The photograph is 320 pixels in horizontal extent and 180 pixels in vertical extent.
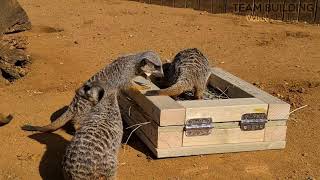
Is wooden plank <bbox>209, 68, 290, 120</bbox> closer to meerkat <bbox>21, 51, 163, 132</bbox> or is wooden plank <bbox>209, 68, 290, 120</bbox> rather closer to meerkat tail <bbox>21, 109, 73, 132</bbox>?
meerkat <bbox>21, 51, 163, 132</bbox>

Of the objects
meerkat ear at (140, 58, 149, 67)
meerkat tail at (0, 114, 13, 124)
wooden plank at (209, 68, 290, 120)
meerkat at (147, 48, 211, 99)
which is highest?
meerkat ear at (140, 58, 149, 67)

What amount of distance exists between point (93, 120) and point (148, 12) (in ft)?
17.3

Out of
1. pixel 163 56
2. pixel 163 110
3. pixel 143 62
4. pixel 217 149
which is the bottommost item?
pixel 217 149

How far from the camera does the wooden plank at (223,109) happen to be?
3.58 metres

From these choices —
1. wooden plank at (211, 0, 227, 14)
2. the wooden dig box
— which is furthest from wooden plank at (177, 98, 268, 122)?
wooden plank at (211, 0, 227, 14)

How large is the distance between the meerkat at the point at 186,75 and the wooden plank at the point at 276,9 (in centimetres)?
460

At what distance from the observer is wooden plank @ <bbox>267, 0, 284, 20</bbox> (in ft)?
28.2

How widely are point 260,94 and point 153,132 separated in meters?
0.93

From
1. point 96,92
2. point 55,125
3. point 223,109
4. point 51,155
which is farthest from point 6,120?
point 223,109

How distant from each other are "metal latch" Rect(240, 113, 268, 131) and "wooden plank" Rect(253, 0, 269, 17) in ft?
17.2

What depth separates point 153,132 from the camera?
361 cm

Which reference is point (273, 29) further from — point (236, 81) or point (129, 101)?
point (129, 101)

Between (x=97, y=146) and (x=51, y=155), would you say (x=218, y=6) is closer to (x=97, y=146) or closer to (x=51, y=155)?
(x=51, y=155)

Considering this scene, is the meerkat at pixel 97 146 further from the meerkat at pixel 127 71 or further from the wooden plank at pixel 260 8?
the wooden plank at pixel 260 8
